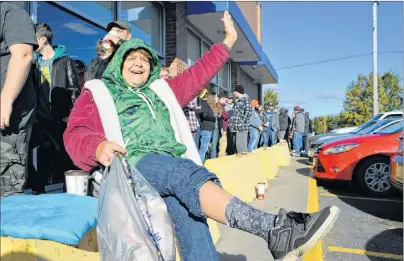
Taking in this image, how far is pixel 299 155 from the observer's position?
1505 cm

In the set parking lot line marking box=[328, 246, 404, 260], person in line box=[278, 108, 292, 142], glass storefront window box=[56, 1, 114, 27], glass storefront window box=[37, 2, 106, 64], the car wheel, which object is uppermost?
glass storefront window box=[56, 1, 114, 27]

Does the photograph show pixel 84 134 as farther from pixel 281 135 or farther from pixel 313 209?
pixel 281 135

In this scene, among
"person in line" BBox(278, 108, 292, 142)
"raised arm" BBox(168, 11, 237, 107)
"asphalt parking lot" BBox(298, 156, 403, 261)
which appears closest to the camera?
"raised arm" BBox(168, 11, 237, 107)

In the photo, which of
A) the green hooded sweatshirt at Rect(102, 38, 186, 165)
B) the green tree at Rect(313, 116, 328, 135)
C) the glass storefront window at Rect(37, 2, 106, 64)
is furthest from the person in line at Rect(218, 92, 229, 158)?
the green tree at Rect(313, 116, 328, 135)

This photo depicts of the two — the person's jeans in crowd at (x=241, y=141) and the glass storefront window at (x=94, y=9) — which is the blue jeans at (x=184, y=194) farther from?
the person's jeans in crowd at (x=241, y=141)

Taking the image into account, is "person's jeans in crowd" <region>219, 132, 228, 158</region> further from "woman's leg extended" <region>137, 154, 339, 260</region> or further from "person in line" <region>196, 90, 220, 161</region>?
"woman's leg extended" <region>137, 154, 339, 260</region>

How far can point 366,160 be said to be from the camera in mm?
6645

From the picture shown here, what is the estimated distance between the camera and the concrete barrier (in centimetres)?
182

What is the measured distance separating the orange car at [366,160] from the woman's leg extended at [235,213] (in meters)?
5.28

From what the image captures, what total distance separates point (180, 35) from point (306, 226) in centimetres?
869

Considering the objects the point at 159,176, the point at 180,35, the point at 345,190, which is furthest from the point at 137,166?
the point at 180,35

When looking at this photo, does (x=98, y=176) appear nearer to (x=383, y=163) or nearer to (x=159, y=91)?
(x=159, y=91)

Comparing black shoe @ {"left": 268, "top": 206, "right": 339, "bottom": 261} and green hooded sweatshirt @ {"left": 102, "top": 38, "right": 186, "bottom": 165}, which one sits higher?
green hooded sweatshirt @ {"left": 102, "top": 38, "right": 186, "bottom": 165}

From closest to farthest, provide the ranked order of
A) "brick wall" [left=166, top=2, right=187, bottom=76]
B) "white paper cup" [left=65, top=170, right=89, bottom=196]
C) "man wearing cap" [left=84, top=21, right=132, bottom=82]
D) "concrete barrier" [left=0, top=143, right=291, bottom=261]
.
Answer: "concrete barrier" [left=0, top=143, right=291, bottom=261], "white paper cup" [left=65, top=170, right=89, bottom=196], "man wearing cap" [left=84, top=21, right=132, bottom=82], "brick wall" [left=166, top=2, right=187, bottom=76]
